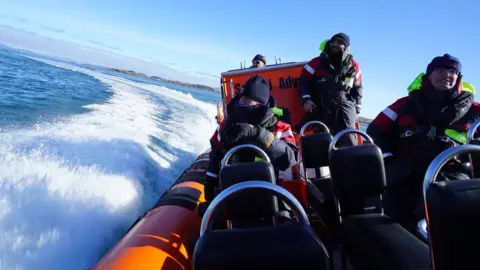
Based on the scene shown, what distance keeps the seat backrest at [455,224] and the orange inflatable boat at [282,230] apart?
354mm

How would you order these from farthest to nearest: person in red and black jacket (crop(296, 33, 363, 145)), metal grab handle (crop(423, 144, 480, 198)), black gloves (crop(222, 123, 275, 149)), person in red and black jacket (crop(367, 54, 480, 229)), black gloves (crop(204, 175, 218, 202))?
1. person in red and black jacket (crop(296, 33, 363, 145))
2. black gloves (crop(204, 175, 218, 202))
3. black gloves (crop(222, 123, 275, 149))
4. person in red and black jacket (crop(367, 54, 480, 229))
5. metal grab handle (crop(423, 144, 480, 198))

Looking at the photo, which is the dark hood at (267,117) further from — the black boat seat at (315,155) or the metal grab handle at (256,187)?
the metal grab handle at (256,187)

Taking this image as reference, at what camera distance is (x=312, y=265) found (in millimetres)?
1126

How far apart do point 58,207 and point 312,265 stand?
317 cm

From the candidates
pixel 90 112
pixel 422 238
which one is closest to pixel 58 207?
pixel 422 238

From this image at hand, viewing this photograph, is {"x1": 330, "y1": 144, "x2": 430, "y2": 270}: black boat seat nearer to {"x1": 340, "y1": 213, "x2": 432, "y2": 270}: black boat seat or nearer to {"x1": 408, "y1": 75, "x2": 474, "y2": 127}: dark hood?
{"x1": 340, "y1": 213, "x2": 432, "y2": 270}: black boat seat

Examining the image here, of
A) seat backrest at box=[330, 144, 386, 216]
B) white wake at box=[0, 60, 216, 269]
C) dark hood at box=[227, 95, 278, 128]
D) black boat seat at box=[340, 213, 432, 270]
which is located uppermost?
dark hood at box=[227, 95, 278, 128]

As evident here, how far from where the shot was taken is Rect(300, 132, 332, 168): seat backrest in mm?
3223

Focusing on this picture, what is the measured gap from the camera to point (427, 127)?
274cm

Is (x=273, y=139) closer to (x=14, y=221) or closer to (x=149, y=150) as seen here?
(x=14, y=221)

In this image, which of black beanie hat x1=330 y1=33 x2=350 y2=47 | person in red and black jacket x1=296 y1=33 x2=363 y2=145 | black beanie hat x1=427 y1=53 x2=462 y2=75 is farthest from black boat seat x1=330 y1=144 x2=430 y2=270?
black beanie hat x1=330 y1=33 x2=350 y2=47

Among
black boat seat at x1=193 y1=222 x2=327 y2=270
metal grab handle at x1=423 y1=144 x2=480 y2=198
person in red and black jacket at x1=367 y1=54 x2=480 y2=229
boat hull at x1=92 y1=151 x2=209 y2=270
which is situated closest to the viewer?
black boat seat at x1=193 y1=222 x2=327 y2=270

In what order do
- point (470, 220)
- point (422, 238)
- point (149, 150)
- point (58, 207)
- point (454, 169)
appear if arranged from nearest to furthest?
point (470, 220) → point (422, 238) → point (454, 169) → point (58, 207) → point (149, 150)

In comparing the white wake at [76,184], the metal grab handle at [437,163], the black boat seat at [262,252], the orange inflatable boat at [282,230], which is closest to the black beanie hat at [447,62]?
the orange inflatable boat at [282,230]
